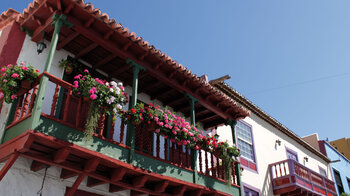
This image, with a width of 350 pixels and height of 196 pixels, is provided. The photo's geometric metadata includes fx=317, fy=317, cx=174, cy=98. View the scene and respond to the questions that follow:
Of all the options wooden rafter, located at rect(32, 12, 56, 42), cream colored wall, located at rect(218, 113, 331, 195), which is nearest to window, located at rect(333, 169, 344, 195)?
cream colored wall, located at rect(218, 113, 331, 195)

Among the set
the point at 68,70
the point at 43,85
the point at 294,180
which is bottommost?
the point at 43,85

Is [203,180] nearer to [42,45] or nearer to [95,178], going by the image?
[95,178]

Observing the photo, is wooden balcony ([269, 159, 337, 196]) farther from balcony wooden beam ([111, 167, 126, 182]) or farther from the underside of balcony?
balcony wooden beam ([111, 167, 126, 182])

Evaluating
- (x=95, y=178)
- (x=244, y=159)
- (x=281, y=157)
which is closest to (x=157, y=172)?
(x=95, y=178)

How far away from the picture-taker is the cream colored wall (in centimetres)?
1318

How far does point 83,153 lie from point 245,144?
31.8 feet

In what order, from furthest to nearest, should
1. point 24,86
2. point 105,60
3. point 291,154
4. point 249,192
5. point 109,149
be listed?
A: point 291,154 → point 249,192 → point 105,60 → point 109,149 → point 24,86

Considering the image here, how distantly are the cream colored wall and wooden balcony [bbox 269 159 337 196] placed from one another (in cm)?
36

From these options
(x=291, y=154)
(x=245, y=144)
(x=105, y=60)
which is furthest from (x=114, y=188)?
(x=291, y=154)

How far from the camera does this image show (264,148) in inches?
601

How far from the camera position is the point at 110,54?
7719mm

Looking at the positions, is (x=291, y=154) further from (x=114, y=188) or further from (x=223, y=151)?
(x=114, y=188)

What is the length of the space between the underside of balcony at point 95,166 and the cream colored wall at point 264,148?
5.24 metres

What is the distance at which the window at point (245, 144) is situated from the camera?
13.5 meters
